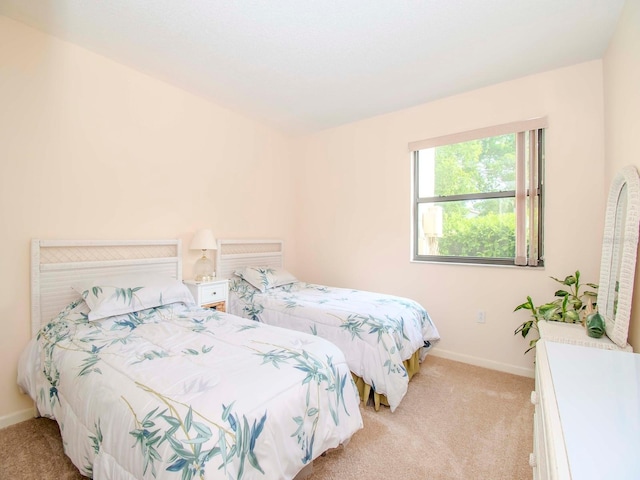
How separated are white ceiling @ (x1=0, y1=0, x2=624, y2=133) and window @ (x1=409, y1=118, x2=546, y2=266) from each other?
53 cm

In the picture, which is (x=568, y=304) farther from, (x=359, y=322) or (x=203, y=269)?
(x=203, y=269)

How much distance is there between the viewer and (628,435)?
691 millimetres

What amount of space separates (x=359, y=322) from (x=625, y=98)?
2.18 meters

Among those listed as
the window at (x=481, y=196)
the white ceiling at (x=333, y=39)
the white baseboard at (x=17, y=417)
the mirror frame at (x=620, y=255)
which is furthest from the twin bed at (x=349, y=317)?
the white ceiling at (x=333, y=39)

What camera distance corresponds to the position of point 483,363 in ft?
9.28

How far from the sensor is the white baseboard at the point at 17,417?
1.93m

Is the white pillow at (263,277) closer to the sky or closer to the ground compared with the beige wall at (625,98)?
closer to the ground

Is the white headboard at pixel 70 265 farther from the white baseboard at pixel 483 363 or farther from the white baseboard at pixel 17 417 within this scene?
the white baseboard at pixel 483 363

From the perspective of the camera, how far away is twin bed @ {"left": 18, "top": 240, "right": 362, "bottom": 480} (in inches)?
41.0

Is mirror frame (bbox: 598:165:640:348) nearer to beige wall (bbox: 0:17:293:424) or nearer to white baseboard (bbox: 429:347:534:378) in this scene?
white baseboard (bbox: 429:347:534:378)

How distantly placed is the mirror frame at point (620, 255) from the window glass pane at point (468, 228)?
2.86 feet

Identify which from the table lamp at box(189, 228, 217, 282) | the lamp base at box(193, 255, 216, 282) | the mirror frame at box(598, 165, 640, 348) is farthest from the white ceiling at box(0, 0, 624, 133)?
the lamp base at box(193, 255, 216, 282)

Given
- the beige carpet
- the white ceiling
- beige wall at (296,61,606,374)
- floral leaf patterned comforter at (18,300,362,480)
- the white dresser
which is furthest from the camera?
beige wall at (296,61,606,374)

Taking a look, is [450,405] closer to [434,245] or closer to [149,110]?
[434,245]
